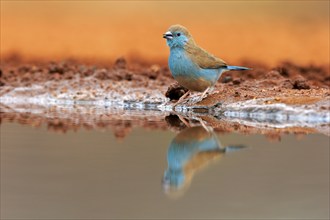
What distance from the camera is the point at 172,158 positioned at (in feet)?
19.8

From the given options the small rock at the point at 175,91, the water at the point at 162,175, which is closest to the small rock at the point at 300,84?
the small rock at the point at 175,91

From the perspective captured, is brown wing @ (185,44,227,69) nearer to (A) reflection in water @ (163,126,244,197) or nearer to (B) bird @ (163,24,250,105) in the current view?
(B) bird @ (163,24,250,105)

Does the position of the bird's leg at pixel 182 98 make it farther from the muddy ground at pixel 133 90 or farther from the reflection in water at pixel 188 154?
the reflection in water at pixel 188 154

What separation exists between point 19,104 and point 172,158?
521 centimetres

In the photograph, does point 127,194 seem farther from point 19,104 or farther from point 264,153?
point 19,104

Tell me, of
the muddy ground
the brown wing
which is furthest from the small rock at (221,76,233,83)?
the brown wing

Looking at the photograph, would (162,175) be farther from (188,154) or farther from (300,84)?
(300,84)

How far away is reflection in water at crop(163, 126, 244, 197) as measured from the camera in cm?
522

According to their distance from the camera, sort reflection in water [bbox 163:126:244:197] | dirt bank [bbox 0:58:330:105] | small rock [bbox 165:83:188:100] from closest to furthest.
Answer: reflection in water [bbox 163:126:244:197]
dirt bank [bbox 0:58:330:105]
small rock [bbox 165:83:188:100]

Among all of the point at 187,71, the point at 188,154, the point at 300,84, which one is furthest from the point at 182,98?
the point at 188,154

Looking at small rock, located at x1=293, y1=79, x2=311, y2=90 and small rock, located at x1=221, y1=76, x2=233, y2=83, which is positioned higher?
small rock, located at x1=221, y1=76, x2=233, y2=83

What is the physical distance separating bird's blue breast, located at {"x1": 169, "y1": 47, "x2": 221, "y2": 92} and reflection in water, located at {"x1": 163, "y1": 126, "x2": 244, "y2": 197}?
1.37 m

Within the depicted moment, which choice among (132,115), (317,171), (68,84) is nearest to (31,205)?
(317,171)

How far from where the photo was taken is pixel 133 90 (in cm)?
1108
